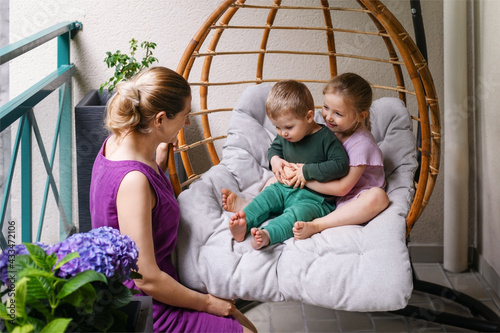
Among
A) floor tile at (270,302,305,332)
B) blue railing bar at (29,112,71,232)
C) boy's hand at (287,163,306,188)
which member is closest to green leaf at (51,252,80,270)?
boy's hand at (287,163,306,188)

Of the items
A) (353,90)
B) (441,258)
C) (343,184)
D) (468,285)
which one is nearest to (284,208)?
(343,184)

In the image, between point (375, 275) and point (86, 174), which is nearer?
point (375, 275)

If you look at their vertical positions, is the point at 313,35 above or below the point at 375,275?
above

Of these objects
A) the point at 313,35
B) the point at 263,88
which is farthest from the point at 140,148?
the point at 313,35

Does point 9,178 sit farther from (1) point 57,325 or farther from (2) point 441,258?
(2) point 441,258

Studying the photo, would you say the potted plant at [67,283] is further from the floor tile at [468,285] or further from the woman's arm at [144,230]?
the floor tile at [468,285]

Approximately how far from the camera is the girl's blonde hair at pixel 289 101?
6.24ft

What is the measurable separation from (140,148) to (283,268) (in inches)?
21.4

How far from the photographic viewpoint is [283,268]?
1670 mm

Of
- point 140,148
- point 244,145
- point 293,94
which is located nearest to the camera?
point 140,148

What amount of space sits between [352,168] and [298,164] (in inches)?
7.8

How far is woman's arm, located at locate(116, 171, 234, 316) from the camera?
4.73ft

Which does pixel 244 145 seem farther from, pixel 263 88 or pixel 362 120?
pixel 362 120

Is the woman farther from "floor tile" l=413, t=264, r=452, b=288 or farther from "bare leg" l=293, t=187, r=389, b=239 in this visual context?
"floor tile" l=413, t=264, r=452, b=288
